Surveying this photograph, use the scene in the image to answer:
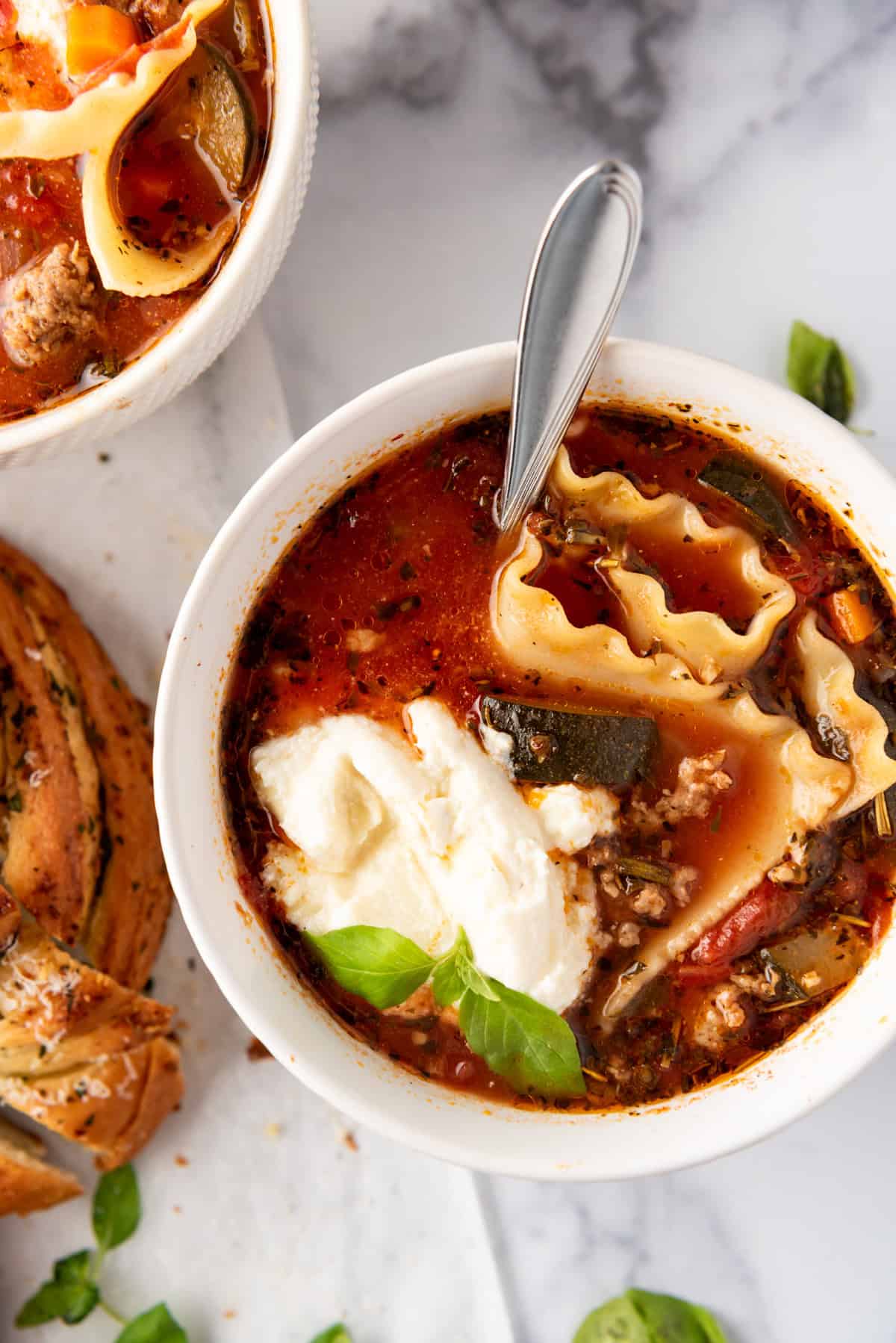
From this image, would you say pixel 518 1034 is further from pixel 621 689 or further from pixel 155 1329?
pixel 155 1329

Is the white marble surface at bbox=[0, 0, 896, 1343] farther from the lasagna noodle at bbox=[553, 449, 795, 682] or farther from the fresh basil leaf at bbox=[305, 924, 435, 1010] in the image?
the fresh basil leaf at bbox=[305, 924, 435, 1010]

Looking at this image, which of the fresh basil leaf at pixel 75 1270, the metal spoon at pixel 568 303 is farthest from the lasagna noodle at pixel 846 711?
the fresh basil leaf at pixel 75 1270

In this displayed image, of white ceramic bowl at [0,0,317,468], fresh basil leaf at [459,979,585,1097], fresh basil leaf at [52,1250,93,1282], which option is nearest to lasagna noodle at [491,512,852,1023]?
fresh basil leaf at [459,979,585,1097]

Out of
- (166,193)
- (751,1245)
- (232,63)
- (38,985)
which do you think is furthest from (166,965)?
(232,63)

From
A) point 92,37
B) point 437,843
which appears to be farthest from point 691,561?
point 92,37

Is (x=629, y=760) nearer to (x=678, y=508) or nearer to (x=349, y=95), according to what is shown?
(x=678, y=508)
